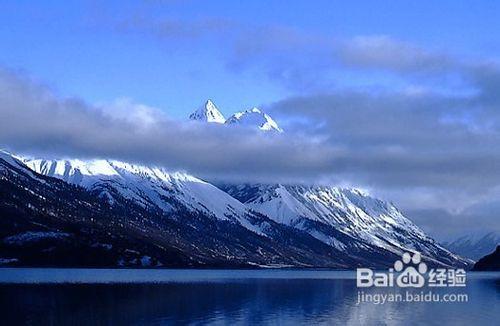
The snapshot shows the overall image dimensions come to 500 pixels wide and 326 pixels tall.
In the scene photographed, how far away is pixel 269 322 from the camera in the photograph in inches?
4158

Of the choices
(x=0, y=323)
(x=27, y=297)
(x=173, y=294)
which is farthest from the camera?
(x=173, y=294)

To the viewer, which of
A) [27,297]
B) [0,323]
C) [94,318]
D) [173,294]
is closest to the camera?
[0,323]

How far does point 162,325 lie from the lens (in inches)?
3789

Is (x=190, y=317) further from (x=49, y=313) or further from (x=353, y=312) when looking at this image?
(x=353, y=312)

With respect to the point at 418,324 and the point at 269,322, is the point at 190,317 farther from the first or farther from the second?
the point at 418,324

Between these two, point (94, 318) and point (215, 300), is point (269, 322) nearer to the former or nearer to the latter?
point (94, 318)

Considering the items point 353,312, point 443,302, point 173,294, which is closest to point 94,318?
point 353,312

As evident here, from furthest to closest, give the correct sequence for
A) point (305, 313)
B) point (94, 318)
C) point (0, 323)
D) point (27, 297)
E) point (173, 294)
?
1. point (173, 294)
2. point (27, 297)
3. point (305, 313)
4. point (94, 318)
5. point (0, 323)

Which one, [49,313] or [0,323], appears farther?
[49,313]

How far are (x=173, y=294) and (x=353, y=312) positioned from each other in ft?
165

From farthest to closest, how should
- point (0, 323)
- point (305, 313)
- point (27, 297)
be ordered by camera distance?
point (27, 297), point (305, 313), point (0, 323)

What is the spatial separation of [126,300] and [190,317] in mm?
33213

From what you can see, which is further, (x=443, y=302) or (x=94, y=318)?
(x=443, y=302)

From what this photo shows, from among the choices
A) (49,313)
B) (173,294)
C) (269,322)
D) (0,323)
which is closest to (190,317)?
(269,322)
